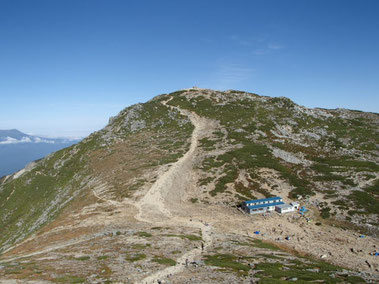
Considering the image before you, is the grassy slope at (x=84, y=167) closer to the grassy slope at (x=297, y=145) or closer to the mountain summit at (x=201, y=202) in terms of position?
the mountain summit at (x=201, y=202)

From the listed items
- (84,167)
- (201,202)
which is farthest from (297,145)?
(84,167)

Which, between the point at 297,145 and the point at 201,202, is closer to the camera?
the point at 201,202

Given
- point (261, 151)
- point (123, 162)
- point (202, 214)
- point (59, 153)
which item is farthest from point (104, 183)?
point (59, 153)

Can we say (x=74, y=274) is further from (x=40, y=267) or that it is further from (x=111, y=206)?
(x=111, y=206)

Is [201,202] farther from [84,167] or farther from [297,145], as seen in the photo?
[84,167]

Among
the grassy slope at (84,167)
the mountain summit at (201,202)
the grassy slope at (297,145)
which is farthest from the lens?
the grassy slope at (84,167)

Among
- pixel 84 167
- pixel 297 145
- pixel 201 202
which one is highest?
pixel 297 145

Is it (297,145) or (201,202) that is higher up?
(297,145)

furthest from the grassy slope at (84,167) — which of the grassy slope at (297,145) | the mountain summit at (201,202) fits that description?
the grassy slope at (297,145)
